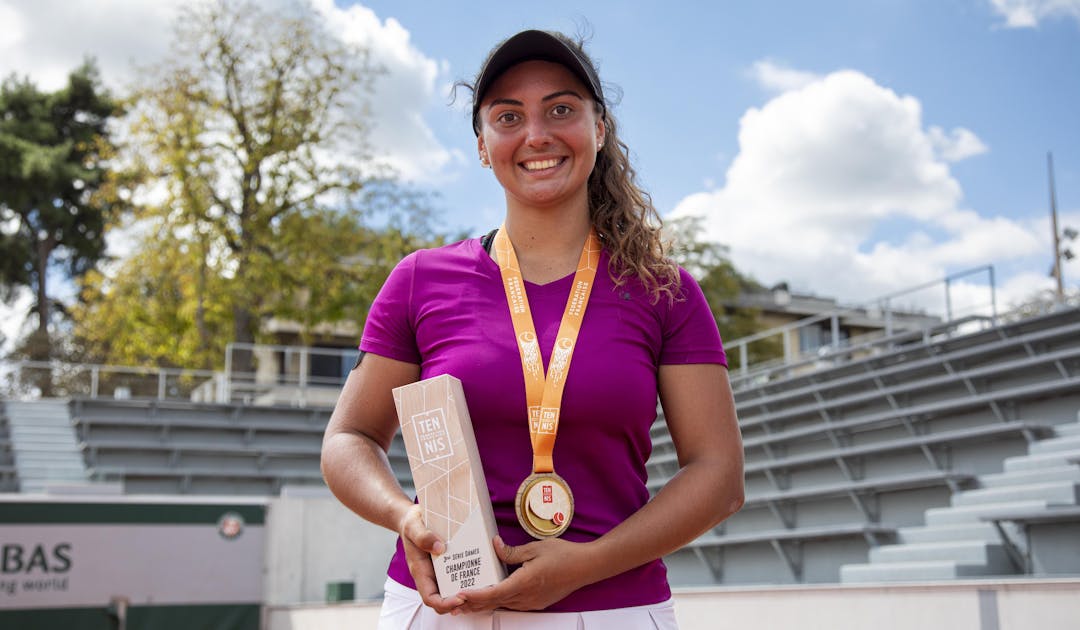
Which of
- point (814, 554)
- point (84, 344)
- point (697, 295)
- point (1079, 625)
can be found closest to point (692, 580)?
point (814, 554)

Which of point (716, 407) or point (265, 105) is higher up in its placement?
point (265, 105)

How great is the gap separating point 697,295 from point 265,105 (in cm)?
2195

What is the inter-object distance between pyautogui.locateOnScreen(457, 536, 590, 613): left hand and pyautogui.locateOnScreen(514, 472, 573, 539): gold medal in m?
0.02

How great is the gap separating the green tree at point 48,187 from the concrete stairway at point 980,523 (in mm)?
30662

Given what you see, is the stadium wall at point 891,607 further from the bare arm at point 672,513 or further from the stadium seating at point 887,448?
the stadium seating at point 887,448

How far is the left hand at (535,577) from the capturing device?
1306 mm

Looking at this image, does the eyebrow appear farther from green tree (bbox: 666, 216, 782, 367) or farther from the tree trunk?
the tree trunk

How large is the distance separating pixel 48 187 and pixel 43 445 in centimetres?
2179

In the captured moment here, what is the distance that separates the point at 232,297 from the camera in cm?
2170

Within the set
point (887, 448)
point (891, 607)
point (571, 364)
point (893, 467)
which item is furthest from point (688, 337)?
point (893, 467)

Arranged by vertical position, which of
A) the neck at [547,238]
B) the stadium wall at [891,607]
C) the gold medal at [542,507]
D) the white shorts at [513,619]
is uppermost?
the neck at [547,238]

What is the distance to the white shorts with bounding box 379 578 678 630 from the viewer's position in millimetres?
1375

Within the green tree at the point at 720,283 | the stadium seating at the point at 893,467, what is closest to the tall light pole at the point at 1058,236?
the green tree at the point at 720,283

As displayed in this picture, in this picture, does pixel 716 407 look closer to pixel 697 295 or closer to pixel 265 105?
pixel 697 295
